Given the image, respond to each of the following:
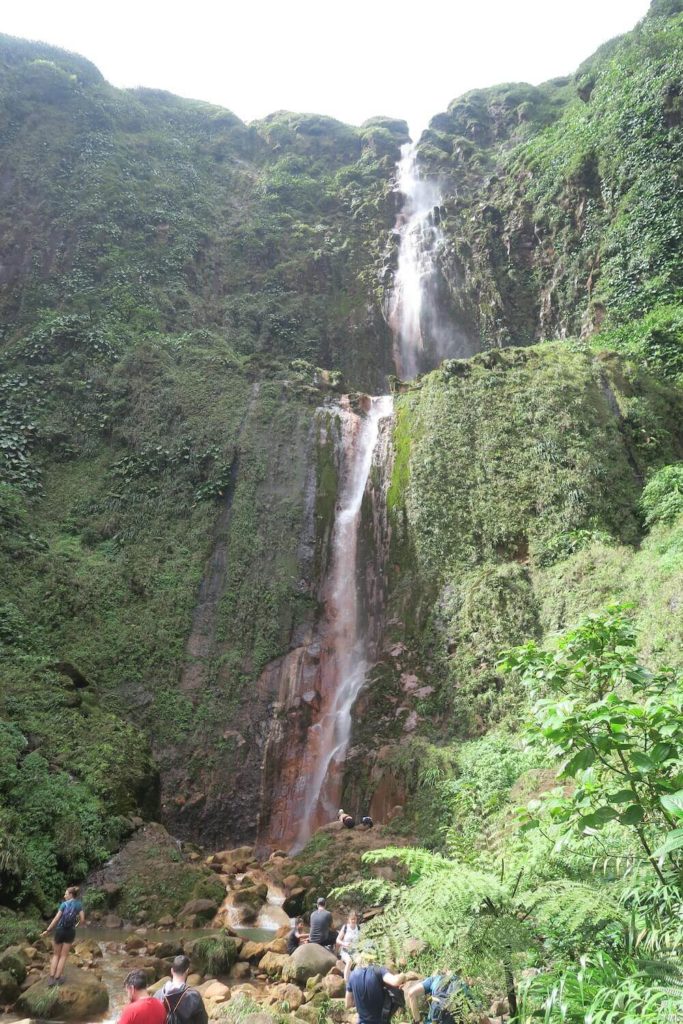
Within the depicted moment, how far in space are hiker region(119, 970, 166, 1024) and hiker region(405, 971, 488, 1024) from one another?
1.76m

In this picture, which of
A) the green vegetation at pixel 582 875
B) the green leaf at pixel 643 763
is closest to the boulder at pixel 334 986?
the green vegetation at pixel 582 875

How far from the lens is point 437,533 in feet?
54.1

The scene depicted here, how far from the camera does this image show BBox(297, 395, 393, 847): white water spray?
13.6m

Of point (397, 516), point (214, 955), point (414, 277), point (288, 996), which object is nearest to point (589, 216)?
point (414, 277)

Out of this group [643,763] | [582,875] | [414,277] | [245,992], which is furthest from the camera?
[414,277]

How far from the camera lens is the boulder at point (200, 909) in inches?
371

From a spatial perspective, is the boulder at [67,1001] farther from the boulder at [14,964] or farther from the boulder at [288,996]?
the boulder at [288,996]

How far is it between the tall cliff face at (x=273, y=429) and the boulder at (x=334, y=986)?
519cm

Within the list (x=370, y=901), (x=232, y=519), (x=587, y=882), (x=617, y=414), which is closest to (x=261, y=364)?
(x=232, y=519)

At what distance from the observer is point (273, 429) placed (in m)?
21.5

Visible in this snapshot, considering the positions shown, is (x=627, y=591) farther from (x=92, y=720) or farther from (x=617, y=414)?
(x=92, y=720)

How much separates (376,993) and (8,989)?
430 centimetres

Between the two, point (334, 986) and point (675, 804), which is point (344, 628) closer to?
point (334, 986)

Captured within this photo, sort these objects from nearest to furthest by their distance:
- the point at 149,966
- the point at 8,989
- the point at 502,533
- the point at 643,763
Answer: the point at 643,763 → the point at 8,989 → the point at 149,966 → the point at 502,533
